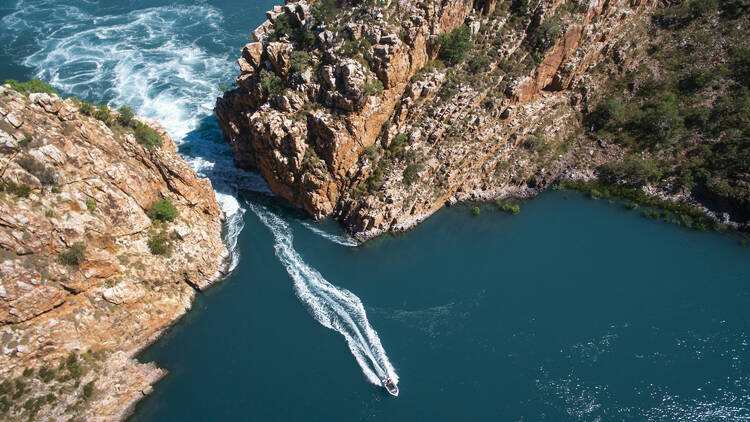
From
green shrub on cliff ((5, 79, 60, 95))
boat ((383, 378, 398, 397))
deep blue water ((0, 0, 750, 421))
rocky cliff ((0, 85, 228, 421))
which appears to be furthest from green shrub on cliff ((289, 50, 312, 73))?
boat ((383, 378, 398, 397))

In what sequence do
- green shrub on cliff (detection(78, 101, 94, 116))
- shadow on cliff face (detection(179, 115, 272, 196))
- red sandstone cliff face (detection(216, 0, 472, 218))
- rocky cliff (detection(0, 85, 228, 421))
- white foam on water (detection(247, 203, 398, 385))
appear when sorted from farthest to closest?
shadow on cliff face (detection(179, 115, 272, 196)) < red sandstone cliff face (detection(216, 0, 472, 218)) < green shrub on cliff (detection(78, 101, 94, 116)) < white foam on water (detection(247, 203, 398, 385)) < rocky cliff (detection(0, 85, 228, 421))

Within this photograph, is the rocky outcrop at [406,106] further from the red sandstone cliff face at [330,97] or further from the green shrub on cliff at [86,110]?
the green shrub on cliff at [86,110]

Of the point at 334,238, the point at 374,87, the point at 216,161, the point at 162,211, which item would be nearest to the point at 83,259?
the point at 162,211

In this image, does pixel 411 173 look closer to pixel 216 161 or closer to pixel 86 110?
pixel 216 161

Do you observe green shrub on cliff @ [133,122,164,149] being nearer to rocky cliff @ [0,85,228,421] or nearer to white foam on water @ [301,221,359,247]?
rocky cliff @ [0,85,228,421]

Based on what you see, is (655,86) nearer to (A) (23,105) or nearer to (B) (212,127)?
(B) (212,127)

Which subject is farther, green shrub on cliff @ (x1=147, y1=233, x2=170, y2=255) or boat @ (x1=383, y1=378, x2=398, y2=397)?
green shrub on cliff @ (x1=147, y1=233, x2=170, y2=255)

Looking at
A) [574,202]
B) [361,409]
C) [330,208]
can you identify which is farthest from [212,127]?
[574,202]
